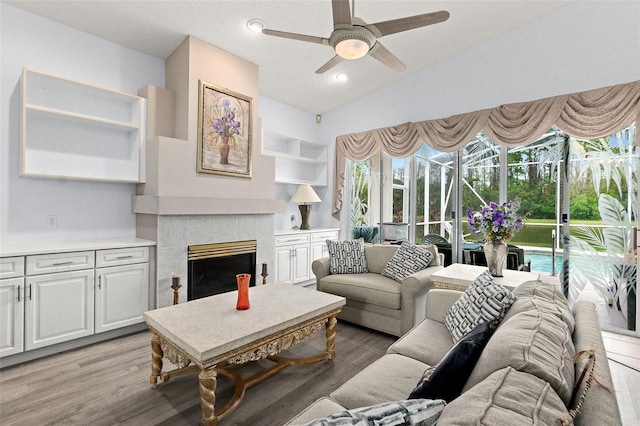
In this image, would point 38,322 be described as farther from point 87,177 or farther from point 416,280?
point 416,280

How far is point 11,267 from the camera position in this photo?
7.89 ft

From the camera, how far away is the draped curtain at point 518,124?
122 inches

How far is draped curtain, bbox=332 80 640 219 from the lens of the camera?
122 inches

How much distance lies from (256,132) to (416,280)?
269 centimetres

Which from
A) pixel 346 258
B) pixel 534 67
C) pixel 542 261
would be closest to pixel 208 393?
pixel 346 258

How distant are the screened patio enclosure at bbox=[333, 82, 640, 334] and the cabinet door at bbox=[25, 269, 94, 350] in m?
4.00

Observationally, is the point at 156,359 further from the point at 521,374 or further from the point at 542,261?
the point at 542,261

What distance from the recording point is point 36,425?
178cm

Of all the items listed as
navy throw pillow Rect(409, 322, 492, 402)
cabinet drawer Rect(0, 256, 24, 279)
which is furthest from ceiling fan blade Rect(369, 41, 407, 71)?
cabinet drawer Rect(0, 256, 24, 279)

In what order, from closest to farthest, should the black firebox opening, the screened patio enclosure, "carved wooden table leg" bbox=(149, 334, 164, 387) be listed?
1. "carved wooden table leg" bbox=(149, 334, 164, 387)
2. the screened patio enclosure
3. the black firebox opening

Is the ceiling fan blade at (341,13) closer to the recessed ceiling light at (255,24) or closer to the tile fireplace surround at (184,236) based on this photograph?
the recessed ceiling light at (255,24)

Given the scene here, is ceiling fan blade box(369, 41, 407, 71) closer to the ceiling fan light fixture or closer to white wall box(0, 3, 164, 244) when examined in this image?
the ceiling fan light fixture

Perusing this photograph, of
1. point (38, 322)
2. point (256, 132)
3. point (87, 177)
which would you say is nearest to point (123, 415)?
point (38, 322)

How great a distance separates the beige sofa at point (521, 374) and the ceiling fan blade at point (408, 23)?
5.83 feet
